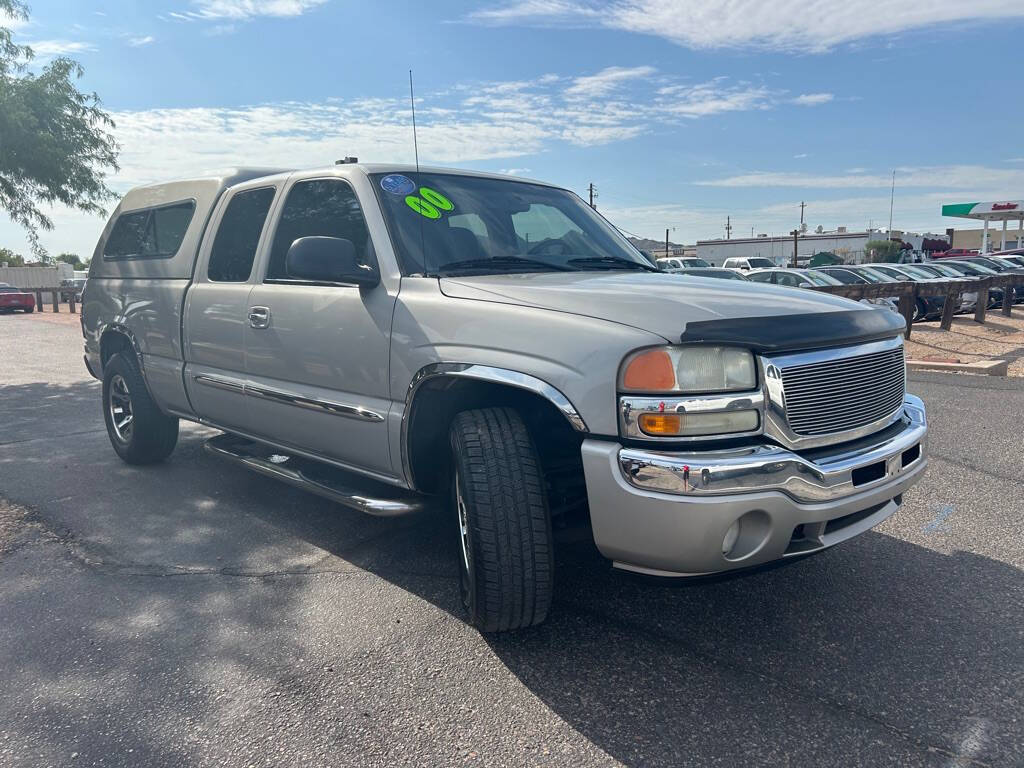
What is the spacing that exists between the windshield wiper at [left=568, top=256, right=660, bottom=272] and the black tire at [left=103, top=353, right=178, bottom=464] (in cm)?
326

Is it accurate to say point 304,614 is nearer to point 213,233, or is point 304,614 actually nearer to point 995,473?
point 213,233

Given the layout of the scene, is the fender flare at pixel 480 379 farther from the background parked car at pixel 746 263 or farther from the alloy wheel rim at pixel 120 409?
the background parked car at pixel 746 263

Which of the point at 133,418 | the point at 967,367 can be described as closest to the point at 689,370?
the point at 133,418

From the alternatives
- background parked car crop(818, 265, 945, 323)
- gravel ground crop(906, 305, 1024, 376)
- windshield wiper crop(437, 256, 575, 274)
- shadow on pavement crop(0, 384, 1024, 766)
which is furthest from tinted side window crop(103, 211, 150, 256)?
background parked car crop(818, 265, 945, 323)

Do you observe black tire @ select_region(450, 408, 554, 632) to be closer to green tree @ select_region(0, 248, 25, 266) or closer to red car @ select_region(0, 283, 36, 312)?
red car @ select_region(0, 283, 36, 312)

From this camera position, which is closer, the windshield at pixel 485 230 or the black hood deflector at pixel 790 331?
the black hood deflector at pixel 790 331

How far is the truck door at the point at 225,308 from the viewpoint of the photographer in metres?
4.30

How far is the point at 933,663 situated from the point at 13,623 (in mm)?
3615

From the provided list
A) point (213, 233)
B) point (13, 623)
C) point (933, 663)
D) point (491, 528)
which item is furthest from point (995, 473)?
point (13, 623)

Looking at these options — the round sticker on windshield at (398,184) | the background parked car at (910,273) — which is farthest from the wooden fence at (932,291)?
the round sticker on windshield at (398,184)

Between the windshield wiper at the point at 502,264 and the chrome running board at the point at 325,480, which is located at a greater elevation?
the windshield wiper at the point at 502,264

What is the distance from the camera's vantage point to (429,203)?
374cm

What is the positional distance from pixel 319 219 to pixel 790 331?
242 cm

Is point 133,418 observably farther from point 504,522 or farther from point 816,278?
point 816,278
